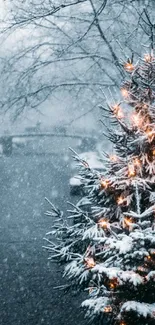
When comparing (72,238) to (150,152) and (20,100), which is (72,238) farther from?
(20,100)

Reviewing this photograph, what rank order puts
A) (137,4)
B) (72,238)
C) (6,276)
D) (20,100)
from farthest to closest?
(20,100)
(137,4)
(6,276)
(72,238)

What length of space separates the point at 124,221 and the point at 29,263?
5054 mm

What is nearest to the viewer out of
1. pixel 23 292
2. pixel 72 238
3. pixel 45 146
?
pixel 72 238

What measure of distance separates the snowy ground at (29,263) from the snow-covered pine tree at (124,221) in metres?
2.07

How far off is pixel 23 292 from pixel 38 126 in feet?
103

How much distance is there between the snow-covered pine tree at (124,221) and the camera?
3.69 meters

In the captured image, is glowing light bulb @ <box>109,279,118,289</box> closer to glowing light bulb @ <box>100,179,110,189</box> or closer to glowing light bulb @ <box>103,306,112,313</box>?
glowing light bulb @ <box>103,306,112,313</box>

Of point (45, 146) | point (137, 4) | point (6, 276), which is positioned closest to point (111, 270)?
point (6, 276)

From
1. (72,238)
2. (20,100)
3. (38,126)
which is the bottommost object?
(72,238)

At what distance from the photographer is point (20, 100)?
456 inches

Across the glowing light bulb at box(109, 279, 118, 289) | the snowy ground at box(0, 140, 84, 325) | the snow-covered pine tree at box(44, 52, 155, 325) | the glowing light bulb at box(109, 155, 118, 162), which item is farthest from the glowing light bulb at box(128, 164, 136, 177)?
the snowy ground at box(0, 140, 84, 325)

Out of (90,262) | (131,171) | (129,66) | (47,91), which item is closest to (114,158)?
(131,171)

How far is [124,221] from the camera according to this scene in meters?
4.37

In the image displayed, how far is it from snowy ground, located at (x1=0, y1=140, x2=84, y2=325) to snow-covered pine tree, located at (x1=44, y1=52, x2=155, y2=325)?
2066 mm
